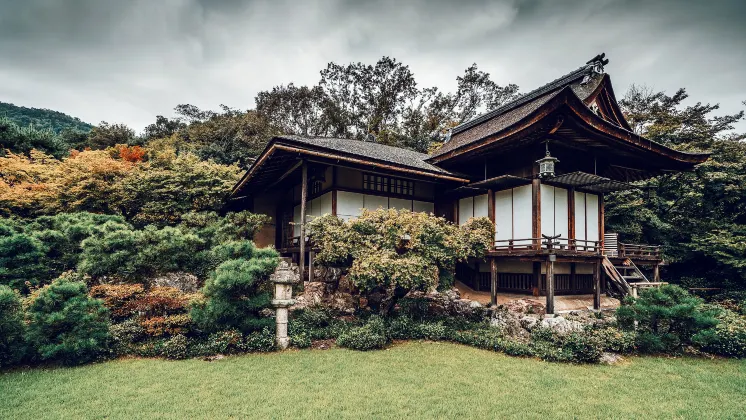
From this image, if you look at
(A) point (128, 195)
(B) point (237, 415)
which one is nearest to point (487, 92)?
(A) point (128, 195)

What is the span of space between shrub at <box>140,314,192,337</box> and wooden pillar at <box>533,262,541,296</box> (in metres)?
10.6

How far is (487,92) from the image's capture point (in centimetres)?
3400

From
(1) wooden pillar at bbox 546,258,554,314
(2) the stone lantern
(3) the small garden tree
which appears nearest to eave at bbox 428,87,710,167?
(3) the small garden tree

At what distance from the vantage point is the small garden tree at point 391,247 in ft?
31.4

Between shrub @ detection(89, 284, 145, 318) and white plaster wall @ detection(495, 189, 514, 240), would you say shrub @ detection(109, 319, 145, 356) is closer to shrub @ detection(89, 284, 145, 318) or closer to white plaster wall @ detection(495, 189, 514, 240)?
shrub @ detection(89, 284, 145, 318)

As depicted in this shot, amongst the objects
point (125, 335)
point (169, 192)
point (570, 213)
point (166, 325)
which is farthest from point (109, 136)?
point (570, 213)

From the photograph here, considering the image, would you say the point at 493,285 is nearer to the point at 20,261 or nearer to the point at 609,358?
the point at 609,358

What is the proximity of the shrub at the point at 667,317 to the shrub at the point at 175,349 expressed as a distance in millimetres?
10523

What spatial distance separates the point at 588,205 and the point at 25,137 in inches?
1072

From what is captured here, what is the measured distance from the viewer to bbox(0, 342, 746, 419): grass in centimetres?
580

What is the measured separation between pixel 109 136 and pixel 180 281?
21389 millimetres

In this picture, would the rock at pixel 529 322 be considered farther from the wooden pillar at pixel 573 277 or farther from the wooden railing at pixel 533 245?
the wooden pillar at pixel 573 277

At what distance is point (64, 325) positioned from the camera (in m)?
7.69

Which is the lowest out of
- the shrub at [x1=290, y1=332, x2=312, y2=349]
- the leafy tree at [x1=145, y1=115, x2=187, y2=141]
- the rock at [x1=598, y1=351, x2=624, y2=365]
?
the rock at [x1=598, y1=351, x2=624, y2=365]
